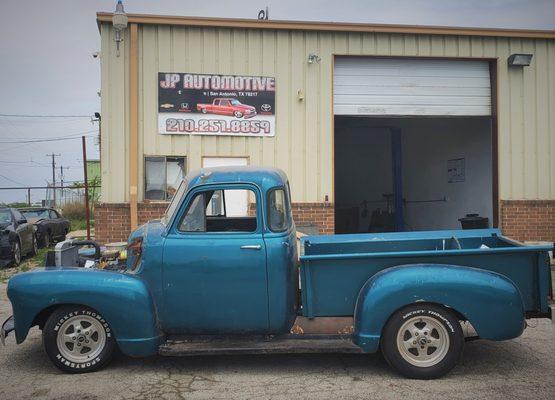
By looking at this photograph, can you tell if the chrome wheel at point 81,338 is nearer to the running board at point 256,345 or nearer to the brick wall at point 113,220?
the running board at point 256,345

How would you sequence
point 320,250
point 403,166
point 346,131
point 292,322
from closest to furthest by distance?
point 292,322
point 320,250
point 403,166
point 346,131

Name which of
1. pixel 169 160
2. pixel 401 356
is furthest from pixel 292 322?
pixel 169 160

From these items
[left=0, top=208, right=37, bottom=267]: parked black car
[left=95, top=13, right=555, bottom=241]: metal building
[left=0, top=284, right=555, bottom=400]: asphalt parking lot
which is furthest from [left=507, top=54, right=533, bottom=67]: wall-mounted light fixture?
[left=0, top=208, right=37, bottom=267]: parked black car

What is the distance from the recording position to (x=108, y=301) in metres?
4.64

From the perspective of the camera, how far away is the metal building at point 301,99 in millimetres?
10586

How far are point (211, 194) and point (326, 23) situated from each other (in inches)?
285

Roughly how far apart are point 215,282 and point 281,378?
1039mm

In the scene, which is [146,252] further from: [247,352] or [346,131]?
[346,131]

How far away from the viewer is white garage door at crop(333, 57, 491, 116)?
11.5m

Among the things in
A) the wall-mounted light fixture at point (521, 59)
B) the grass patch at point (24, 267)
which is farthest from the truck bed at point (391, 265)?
the wall-mounted light fixture at point (521, 59)

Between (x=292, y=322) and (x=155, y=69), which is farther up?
(x=155, y=69)

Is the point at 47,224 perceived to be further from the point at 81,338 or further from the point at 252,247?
the point at 252,247

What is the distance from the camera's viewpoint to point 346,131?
64.5 feet

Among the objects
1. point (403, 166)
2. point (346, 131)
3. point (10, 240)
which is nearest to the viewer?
point (10, 240)
